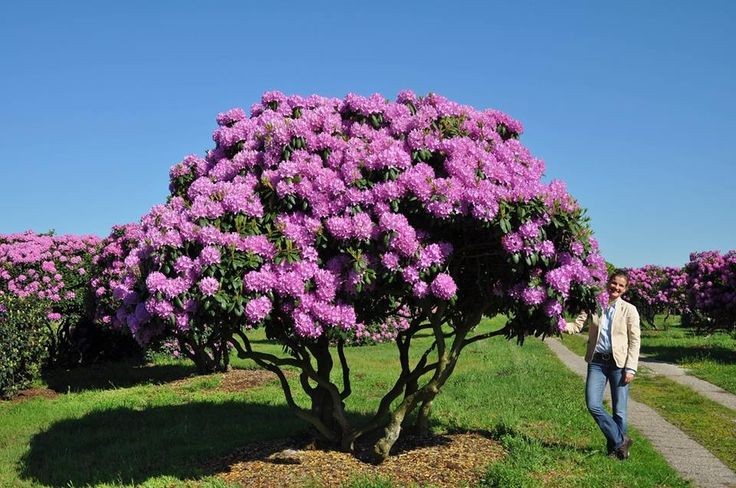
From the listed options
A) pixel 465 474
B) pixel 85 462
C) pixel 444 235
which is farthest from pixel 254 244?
pixel 85 462

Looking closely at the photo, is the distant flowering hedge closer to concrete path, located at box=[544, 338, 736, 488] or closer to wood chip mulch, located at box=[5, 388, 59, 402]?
wood chip mulch, located at box=[5, 388, 59, 402]

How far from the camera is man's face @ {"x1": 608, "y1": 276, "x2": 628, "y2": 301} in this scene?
7.29m

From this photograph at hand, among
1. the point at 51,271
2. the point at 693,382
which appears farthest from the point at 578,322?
the point at 51,271

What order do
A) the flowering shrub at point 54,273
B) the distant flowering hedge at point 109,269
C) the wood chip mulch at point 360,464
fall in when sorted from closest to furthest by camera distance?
the wood chip mulch at point 360,464 < the distant flowering hedge at point 109,269 < the flowering shrub at point 54,273

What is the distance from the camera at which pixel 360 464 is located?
6.73 metres

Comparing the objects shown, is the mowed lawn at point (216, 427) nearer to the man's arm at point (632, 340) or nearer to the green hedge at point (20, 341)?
the green hedge at point (20, 341)

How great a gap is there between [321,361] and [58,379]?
10296 millimetres

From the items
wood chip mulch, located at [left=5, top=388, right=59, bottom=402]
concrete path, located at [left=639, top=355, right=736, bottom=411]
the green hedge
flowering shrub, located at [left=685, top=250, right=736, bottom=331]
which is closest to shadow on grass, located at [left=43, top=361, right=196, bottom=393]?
wood chip mulch, located at [left=5, top=388, right=59, bottom=402]

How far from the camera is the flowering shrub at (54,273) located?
15344mm

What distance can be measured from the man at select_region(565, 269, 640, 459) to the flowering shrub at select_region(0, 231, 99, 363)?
11.8 meters

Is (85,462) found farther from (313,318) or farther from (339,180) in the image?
(339,180)

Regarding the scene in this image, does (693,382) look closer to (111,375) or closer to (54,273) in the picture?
(111,375)

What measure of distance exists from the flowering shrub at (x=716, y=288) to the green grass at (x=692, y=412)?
5277 millimetres

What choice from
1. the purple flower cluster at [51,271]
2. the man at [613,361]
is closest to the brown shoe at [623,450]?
the man at [613,361]
